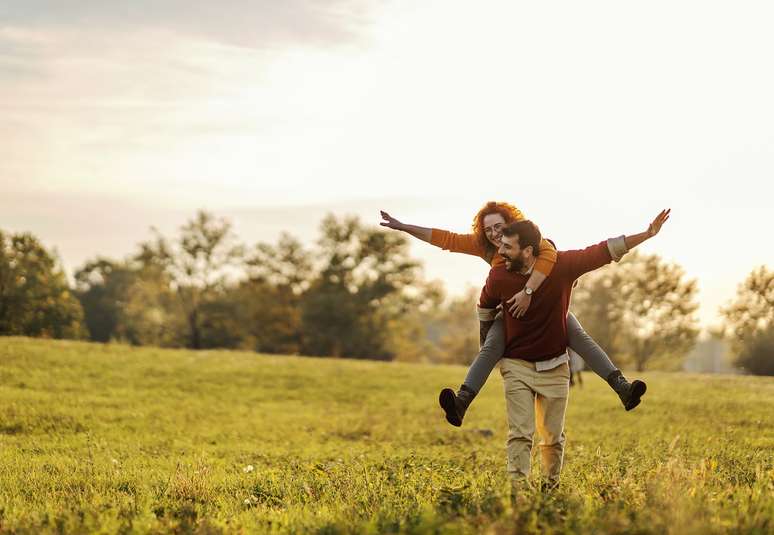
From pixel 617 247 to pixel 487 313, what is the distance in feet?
4.61

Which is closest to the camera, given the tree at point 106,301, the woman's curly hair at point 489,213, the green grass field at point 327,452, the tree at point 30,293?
the green grass field at point 327,452

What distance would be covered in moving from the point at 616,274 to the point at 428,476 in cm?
5784

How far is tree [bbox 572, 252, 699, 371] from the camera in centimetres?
5850

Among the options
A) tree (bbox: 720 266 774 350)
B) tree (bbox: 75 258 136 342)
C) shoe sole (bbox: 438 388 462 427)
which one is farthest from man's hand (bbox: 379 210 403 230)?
tree (bbox: 75 258 136 342)

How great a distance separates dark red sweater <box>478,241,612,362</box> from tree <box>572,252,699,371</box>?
53056mm

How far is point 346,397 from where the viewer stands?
25625 mm

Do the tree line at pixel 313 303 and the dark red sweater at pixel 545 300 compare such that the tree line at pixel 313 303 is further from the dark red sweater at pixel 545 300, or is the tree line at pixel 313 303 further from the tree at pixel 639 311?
the dark red sweater at pixel 545 300

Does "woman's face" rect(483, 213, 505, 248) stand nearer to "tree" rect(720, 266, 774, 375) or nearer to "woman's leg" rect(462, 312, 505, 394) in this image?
"woman's leg" rect(462, 312, 505, 394)

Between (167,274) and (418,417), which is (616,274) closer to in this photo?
(167,274)

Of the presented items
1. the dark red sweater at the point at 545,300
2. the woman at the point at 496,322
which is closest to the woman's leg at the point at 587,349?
the woman at the point at 496,322

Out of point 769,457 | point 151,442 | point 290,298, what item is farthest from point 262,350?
point 769,457

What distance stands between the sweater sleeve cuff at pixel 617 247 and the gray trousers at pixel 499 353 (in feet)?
2.87

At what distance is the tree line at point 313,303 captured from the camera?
59.1 metres

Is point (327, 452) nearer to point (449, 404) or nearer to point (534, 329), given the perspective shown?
point (449, 404)
